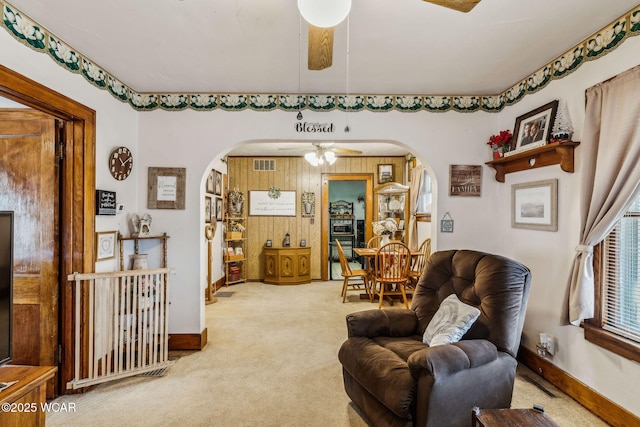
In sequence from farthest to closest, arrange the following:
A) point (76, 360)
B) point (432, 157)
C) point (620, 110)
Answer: point (432, 157), point (76, 360), point (620, 110)

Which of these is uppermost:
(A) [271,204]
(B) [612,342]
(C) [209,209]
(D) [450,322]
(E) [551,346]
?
(A) [271,204]

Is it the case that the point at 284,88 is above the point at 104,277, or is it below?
above

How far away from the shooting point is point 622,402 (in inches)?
77.2

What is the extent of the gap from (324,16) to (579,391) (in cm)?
284

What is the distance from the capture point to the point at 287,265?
603cm

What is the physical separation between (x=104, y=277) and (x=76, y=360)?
2.14 feet

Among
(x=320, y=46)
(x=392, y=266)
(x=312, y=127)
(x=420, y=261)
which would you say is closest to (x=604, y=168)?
(x=320, y=46)

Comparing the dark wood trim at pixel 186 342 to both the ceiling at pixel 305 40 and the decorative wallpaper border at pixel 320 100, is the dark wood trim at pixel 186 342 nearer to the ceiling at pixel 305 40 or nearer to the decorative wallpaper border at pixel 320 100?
the decorative wallpaper border at pixel 320 100

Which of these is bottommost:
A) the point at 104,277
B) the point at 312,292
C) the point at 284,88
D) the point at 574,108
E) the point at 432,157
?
the point at 312,292

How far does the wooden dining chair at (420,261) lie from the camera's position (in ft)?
15.1

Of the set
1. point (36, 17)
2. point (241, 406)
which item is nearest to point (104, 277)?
point (241, 406)

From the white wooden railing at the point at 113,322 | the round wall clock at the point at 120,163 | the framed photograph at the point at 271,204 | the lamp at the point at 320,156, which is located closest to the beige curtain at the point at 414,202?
the lamp at the point at 320,156

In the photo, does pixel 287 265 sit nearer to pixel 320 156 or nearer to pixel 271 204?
pixel 271 204

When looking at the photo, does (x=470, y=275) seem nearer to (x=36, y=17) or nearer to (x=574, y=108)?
(x=574, y=108)
